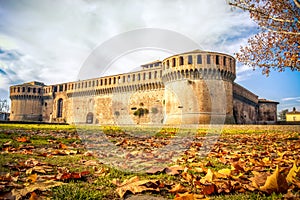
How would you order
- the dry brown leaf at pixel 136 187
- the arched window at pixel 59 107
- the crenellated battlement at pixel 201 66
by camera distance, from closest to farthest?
the dry brown leaf at pixel 136 187 < the crenellated battlement at pixel 201 66 < the arched window at pixel 59 107

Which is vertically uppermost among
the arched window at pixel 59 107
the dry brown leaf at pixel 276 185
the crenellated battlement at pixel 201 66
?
the crenellated battlement at pixel 201 66

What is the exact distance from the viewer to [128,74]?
3628cm

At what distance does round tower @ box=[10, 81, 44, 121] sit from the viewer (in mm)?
48125

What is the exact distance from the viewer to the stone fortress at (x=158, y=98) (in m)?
25.3

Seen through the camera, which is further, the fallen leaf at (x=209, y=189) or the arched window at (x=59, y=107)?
the arched window at (x=59, y=107)

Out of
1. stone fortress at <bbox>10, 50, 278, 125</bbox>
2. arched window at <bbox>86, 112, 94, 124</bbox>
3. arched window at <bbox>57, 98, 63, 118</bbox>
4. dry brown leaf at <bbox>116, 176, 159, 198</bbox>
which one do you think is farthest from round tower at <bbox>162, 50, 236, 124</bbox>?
arched window at <bbox>57, 98, 63, 118</bbox>

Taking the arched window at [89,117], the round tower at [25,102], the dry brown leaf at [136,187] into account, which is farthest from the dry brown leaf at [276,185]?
the round tower at [25,102]

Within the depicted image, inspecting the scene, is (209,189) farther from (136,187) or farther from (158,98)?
(158,98)

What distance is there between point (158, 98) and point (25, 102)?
103 ft

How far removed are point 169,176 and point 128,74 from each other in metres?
34.9

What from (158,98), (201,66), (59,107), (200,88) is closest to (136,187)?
(201,66)

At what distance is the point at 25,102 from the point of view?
158 feet

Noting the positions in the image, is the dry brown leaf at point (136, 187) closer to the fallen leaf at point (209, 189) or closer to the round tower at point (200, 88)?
the fallen leaf at point (209, 189)

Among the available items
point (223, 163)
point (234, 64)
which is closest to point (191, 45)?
point (223, 163)
